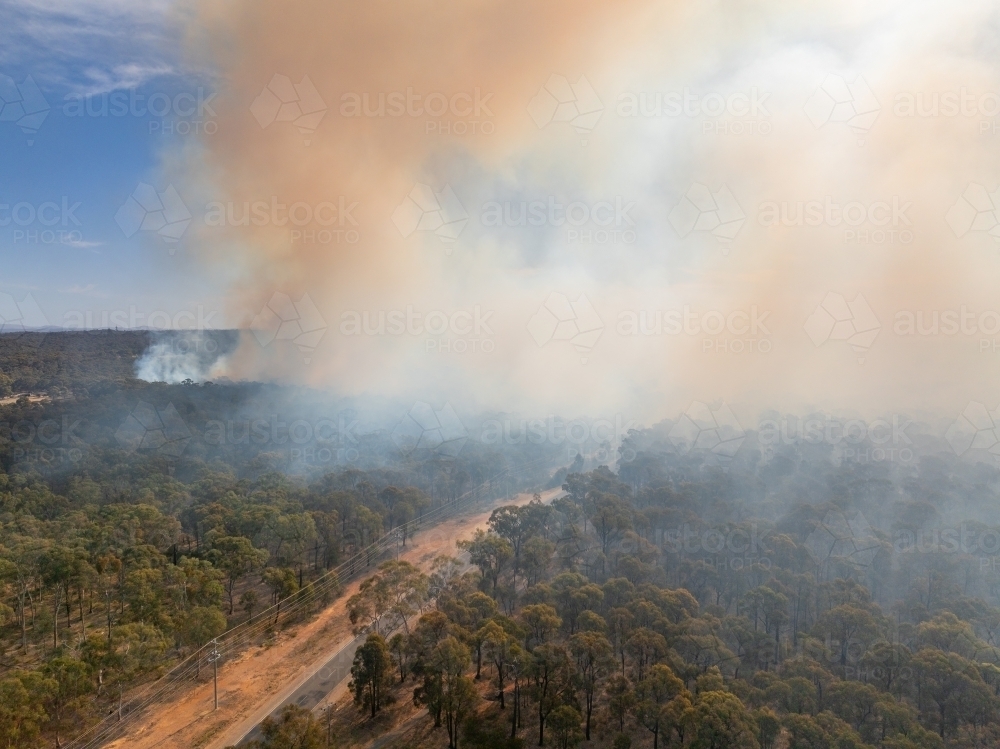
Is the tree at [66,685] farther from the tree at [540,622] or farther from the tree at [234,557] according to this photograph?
the tree at [540,622]

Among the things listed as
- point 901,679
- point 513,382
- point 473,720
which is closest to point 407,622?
point 473,720

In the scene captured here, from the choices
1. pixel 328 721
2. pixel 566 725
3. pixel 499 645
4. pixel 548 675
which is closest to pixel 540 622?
pixel 499 645

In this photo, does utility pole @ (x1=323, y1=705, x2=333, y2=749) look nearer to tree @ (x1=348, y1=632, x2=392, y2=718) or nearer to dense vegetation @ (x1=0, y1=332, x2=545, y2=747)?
tree @ (x1=348, y1=632, x2=392, y2=718)

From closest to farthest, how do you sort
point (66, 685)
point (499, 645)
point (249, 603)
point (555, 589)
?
1. point (66, 685)
2. point (499, 645)
3. point (555, 589)
4. point (249, 603)

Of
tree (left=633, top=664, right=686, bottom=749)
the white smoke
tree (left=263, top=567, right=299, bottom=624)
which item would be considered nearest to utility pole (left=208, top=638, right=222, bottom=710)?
tree (left=263, top=567, right=299, bottom=624)

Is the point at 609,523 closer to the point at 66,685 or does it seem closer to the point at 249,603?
the point at 249,603
